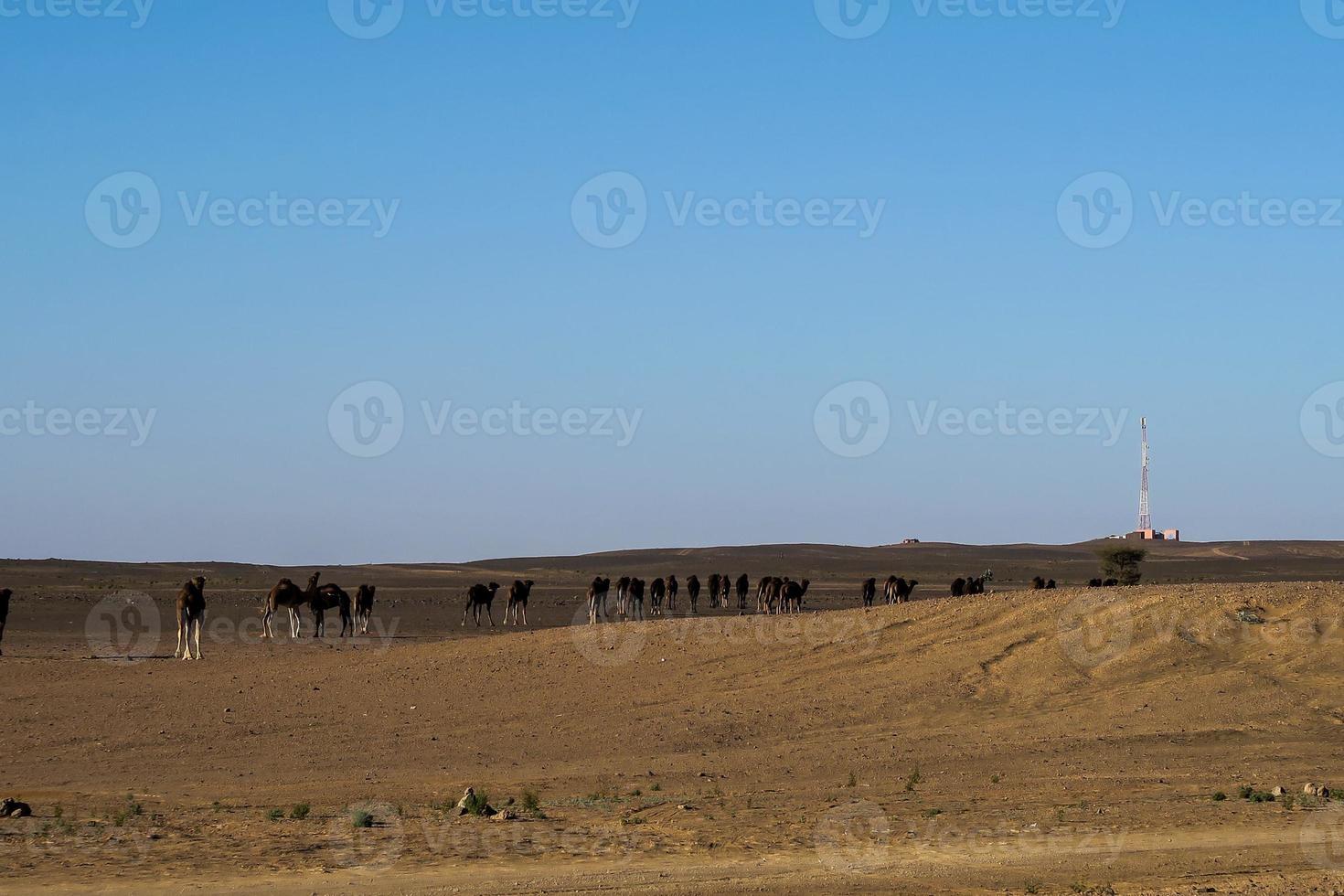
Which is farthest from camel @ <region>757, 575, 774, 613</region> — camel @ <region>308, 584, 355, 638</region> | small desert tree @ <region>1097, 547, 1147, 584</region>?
small desert tree @ <region>1097, 547, 1147, 584</region>

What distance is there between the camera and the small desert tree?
6444cm

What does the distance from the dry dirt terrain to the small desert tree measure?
37066 mm

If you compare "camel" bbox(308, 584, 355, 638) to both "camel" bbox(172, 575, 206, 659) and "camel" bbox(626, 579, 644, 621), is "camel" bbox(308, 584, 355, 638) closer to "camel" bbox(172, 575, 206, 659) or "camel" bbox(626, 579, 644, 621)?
"camel" bbox(172, 575, 206, 659)

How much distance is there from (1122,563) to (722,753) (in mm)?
47935

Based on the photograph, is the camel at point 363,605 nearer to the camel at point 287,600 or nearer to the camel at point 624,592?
the camel at point 287,600

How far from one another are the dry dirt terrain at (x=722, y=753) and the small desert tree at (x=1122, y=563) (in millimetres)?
37066

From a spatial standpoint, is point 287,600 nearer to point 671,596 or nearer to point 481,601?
point 481,601

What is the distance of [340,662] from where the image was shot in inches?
1233

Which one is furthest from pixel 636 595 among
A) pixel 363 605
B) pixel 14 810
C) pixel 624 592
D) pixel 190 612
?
pixel 14 810

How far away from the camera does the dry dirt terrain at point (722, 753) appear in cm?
1316

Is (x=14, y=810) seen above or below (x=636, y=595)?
below

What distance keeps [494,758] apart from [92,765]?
6083mm

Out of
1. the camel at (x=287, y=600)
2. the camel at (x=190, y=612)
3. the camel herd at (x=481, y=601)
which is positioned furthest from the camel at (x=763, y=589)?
the camel at (x=190, y=612)

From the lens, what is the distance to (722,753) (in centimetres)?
2164
